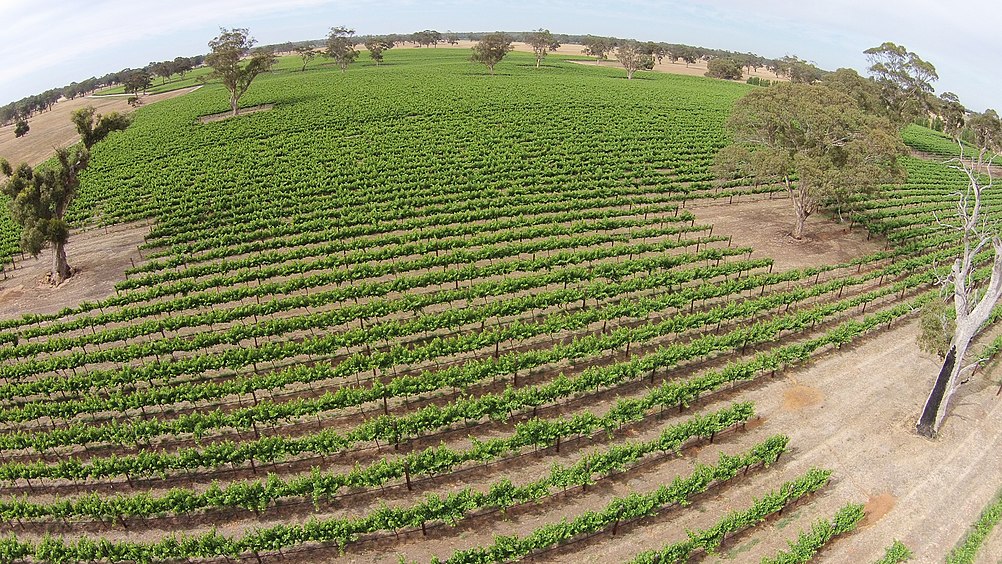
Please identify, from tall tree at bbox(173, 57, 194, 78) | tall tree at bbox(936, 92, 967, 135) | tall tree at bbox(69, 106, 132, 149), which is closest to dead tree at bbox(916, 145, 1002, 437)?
tall tree at bbox(69, 106, 132, 149)

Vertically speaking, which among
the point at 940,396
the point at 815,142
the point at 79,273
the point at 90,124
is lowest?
the point at 940,396

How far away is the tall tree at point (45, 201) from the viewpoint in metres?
34.0

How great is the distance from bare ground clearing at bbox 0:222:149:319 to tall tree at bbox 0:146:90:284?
141cm

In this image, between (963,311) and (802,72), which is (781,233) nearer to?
(963,311)

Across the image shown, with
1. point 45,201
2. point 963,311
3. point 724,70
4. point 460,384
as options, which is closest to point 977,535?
point 963,311

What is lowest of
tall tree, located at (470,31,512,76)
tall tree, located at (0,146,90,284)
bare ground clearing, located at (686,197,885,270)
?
bare ground clearing, located at (686,197,885,270)

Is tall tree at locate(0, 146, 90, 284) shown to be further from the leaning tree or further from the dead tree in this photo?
the leaning tree

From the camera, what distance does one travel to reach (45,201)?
35.1 metres

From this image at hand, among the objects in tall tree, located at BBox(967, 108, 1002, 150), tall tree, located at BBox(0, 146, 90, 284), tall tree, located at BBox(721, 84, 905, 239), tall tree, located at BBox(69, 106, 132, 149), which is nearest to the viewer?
tall tree, located at BBox(0, 146, 90, 284)

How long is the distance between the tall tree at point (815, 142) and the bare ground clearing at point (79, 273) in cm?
4663

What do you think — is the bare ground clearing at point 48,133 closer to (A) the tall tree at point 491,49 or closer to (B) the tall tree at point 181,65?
(B) the tall tree at point 181,65

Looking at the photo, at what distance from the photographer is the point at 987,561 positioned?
686 inches

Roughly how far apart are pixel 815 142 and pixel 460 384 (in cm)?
3236

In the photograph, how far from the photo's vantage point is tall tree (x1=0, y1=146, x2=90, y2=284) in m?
34.0
